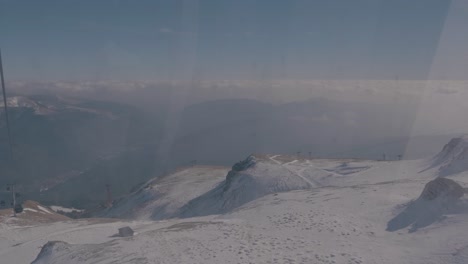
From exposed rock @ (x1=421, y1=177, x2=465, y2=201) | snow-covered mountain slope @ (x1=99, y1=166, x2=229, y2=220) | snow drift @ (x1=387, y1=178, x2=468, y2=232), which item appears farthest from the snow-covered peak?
snow-covered mountain slope @ (x1=99, y1=166, x2=229, y2=220)

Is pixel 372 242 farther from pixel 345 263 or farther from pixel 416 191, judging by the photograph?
pixel 416 191

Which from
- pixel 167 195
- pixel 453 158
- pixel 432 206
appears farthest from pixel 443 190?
pixel 167 195

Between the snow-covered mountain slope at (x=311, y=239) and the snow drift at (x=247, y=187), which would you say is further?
the snow drift at (x=247, y=187)

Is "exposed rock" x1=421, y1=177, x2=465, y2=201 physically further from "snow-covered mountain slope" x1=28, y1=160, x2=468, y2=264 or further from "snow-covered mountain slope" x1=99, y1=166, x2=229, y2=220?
"snow-covered mountain slope" x1=99, y1=166, x2=229, y2=220

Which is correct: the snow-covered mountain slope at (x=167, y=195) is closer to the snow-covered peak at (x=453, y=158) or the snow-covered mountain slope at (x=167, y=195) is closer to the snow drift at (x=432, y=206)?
the snow-covered peak at (x=453, y=158)

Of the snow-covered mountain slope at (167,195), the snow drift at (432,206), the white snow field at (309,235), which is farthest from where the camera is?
the snow-covered mountain slope at (167,195)

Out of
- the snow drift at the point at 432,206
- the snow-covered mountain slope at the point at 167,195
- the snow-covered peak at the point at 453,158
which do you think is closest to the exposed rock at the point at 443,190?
the snow drift at the point at 432,206

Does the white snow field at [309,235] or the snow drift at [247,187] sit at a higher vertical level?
the white snow field at [309,235]
